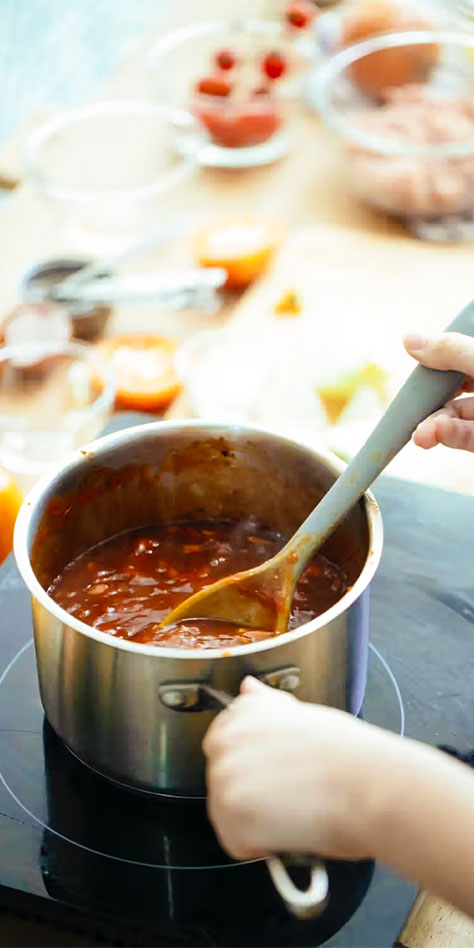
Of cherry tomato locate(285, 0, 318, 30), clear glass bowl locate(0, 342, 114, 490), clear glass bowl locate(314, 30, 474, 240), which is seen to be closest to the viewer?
clear glass bowl locate(0, 342, 114, 490)

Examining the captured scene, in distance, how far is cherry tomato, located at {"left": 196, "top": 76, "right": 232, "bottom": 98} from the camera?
1.57 m

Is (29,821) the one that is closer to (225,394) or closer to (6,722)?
(6,722)

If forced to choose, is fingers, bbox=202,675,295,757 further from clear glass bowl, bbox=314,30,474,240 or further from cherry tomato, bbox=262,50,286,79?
cherry tomato, bbox=262,50,286,79

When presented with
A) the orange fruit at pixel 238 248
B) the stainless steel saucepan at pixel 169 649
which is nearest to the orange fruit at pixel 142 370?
the orange fruit at pixel 238 248

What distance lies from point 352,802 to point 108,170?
3.90 ft

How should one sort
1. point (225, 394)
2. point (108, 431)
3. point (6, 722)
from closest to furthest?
point (6, 722), point (108, 431), point (225, 394)

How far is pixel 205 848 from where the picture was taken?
2.41 feet

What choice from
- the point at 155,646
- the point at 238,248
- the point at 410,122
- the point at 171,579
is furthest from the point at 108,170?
the point at 155,646

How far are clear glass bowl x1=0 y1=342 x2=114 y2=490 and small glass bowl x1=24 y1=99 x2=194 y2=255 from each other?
27 cm

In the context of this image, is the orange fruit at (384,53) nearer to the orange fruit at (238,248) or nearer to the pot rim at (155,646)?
the orange fruit at (238,248)

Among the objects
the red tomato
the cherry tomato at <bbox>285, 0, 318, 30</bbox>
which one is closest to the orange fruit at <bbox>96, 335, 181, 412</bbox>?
the red tomato

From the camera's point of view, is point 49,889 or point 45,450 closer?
point 49,889

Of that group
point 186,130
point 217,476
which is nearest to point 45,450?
point 217,476

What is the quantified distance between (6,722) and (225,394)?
480mm
